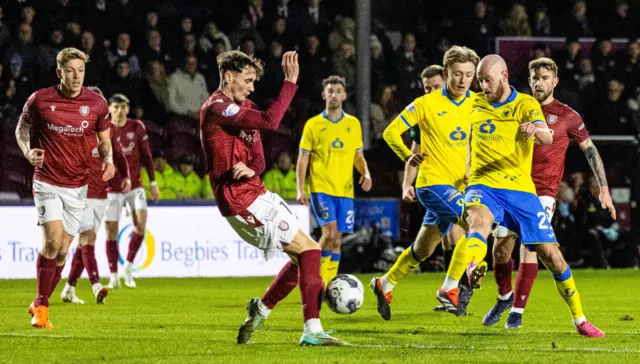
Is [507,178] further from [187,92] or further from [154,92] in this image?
[154,92]

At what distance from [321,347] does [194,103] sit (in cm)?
1170

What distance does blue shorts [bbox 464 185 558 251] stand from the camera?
7.93 meters

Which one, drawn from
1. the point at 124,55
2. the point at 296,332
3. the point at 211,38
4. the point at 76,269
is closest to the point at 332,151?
the point at 76,269

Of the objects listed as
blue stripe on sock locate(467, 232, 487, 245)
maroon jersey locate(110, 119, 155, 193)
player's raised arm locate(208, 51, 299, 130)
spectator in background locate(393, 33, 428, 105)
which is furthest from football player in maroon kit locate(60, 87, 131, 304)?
spectator in background locate(393, 33, 428, 105)

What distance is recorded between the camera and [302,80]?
1945 centimetres

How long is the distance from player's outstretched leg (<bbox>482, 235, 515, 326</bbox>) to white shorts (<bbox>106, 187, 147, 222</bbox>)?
6403 mm

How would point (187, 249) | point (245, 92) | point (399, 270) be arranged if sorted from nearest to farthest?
point (245, 92)
point (399, 270)
point (187, 249)

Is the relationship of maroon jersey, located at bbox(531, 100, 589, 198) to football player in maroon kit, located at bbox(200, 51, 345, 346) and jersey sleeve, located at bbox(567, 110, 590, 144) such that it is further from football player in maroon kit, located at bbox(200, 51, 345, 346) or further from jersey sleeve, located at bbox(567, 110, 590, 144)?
football player in maroon kit, located at bbox(200, 51, 345, 346)

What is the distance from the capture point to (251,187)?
734 centimetres

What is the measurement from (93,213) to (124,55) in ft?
17.5

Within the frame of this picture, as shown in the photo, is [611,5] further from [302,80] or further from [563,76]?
[302,80]

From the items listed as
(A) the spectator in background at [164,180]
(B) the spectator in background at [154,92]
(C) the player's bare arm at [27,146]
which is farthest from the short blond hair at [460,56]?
(B) the spectator in background at [154,92]

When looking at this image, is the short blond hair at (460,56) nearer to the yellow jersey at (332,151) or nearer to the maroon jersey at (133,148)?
the yellow jersey at (332,151)

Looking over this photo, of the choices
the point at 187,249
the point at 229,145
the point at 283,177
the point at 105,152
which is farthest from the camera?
the point at 283,177
